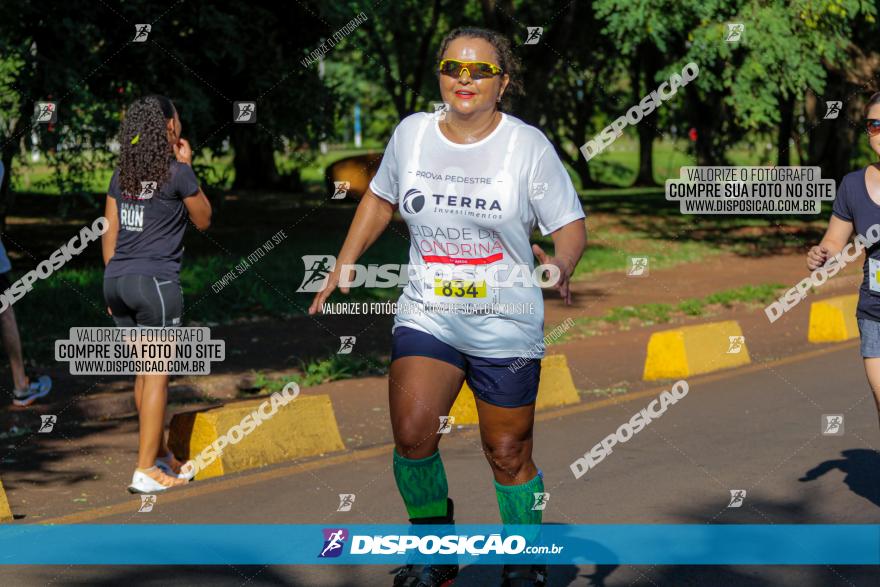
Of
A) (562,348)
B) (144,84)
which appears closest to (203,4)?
(144,84)

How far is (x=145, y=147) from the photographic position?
681 centimetres

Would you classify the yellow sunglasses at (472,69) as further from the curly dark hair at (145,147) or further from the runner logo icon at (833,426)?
the runner logo icon at (833,426)

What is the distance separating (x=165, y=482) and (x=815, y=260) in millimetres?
3541

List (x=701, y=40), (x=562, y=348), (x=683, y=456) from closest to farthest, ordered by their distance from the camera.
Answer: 1. (x=683, y=456)
2. (x=562, y=348)
3. (x=701, y=40)

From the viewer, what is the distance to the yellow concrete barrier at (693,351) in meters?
10.8

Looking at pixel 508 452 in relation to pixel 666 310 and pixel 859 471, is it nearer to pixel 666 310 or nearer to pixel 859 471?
pixel 859 471

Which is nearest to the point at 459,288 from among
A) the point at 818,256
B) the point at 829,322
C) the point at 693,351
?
the point at 818,256

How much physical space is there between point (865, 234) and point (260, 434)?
3647 mm

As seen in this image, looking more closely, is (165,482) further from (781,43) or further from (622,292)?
(781,43)

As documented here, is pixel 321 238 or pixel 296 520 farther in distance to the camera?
pixel 321 238

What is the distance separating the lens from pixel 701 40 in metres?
19.4

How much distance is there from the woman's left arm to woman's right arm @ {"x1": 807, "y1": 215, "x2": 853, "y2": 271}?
1585 mm

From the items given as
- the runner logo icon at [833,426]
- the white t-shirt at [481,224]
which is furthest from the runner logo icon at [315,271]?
the white t-shirt at [481,224]

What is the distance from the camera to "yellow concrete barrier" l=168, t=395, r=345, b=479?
743 cm
